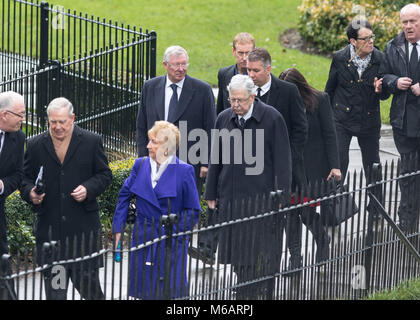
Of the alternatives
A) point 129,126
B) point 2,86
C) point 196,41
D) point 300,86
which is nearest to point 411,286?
point 300,86

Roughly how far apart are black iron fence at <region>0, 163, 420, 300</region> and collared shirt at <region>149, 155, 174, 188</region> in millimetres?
341

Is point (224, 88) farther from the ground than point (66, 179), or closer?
farther from the ground

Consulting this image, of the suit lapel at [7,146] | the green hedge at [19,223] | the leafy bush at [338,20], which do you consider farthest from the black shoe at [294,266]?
the leafy bush at [338,20]

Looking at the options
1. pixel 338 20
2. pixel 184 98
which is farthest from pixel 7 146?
pixel 338 20

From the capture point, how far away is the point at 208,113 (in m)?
9.64

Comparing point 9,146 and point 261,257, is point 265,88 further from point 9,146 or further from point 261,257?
point 9,146

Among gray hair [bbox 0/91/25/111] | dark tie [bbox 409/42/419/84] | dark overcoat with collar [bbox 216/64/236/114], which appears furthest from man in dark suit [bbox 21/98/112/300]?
dark tie [bbox 409/42/419/84]

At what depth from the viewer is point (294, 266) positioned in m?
7.79

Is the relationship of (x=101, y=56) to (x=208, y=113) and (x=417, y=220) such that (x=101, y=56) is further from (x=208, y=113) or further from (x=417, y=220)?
(x=417, y=220)

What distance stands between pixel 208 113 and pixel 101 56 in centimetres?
333

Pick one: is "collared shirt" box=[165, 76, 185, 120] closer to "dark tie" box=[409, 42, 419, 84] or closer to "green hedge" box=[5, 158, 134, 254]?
"green hedge" box=[5, 158, 134, 254]

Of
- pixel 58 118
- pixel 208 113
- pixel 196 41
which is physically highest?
pixel 196 41

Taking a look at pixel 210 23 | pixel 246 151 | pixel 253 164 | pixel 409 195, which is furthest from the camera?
pixel 210 23

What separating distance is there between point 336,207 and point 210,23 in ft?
45.0
